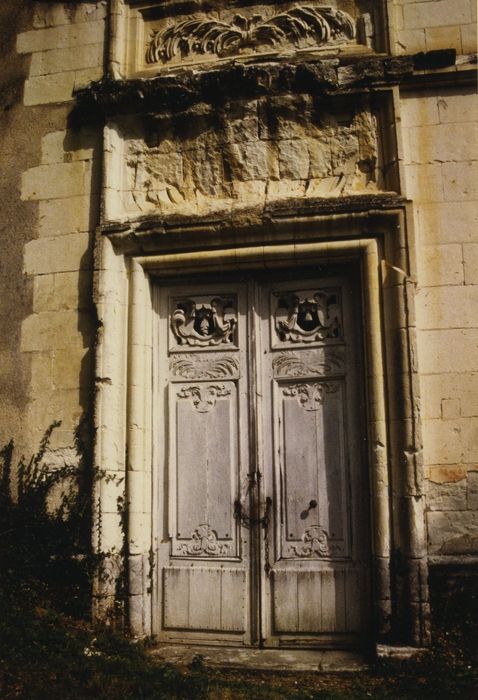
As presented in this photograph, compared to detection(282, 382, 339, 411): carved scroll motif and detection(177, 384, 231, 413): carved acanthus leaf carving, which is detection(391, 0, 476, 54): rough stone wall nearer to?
detection(282, 382, 339, 411): carved scroll motif

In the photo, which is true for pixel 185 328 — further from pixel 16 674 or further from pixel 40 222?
pixel 16 674

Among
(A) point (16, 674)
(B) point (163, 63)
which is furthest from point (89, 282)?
(A) point (16, 674)

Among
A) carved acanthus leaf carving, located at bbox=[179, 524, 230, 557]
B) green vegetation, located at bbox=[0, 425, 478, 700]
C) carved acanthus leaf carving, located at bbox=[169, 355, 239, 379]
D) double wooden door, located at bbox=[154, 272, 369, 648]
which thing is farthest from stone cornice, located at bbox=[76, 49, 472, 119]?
carved acanthus leaf carving, located at bbox=[179, 524, 230, 557]

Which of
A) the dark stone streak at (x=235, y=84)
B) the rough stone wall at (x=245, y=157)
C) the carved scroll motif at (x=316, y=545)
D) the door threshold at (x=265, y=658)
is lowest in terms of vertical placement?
the door threshold at (x=265, y=658)

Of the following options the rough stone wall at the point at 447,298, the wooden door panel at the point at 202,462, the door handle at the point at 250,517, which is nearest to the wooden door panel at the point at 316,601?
the wooden door panel at the point at 202,462

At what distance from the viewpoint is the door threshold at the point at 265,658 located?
4359 millimetres

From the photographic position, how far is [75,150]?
5.51 m

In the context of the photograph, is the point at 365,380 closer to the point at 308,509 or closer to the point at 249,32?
the point at 308,509

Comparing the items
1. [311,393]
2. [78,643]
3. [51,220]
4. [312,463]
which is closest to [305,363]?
[311,393]

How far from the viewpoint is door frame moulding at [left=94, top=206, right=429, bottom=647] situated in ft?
14.9

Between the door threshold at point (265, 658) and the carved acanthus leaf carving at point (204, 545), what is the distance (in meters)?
0.64

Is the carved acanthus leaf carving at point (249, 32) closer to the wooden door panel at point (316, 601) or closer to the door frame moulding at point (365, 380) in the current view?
the door frame moulding at point (365, 380)

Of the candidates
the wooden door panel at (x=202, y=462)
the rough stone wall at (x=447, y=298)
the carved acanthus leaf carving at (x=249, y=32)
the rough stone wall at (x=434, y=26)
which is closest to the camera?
the rough stone wall at (x=447, y=298)

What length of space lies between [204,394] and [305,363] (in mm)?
803
